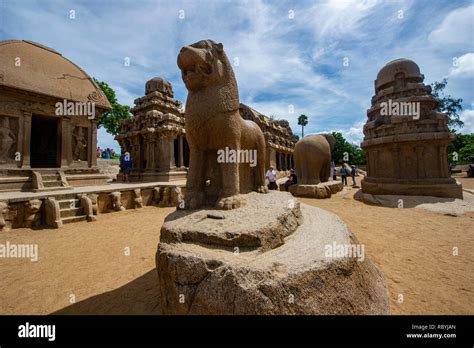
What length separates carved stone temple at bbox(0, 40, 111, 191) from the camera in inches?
297

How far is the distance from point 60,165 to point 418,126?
1424 centimetres

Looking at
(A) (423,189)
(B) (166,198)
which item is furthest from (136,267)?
(A) (423,189)

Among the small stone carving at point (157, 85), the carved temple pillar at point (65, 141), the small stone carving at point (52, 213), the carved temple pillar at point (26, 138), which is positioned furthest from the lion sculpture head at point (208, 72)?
the small stone carving at point (157, 85)

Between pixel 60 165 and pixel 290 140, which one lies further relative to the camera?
pixel 290 140

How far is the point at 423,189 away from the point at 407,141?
1870mm

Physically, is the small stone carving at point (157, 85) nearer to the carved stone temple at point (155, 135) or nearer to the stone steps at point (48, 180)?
the carved stone temple at point (155, 135)

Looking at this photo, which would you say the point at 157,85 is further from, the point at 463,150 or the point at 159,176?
→ the point at 463,150

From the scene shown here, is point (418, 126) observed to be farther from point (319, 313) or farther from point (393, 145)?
point (319, 313)

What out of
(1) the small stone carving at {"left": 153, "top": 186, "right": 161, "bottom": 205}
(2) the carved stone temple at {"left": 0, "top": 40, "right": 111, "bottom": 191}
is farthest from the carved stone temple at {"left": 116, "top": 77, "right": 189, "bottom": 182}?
(1) the small stone carving at {"left": 153, "top": 186, "right": 161, "bottom": 205}

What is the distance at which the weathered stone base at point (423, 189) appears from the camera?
7.85 metres

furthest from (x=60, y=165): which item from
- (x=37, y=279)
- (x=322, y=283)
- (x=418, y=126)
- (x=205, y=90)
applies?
(x=418, y=126)

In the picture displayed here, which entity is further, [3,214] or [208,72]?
[3,214]

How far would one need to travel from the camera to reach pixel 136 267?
3.50 meters

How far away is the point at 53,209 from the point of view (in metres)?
5.64
